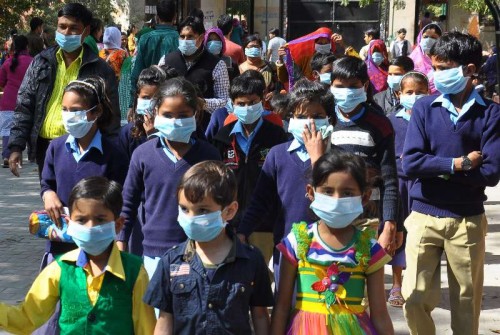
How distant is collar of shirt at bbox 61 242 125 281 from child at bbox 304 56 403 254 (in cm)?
171

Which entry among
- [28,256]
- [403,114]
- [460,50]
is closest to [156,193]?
[460,50]

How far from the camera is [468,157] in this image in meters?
5.27

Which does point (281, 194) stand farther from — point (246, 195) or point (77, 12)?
point (77, 12)

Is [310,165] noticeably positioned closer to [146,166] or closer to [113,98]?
Result: [146,166]

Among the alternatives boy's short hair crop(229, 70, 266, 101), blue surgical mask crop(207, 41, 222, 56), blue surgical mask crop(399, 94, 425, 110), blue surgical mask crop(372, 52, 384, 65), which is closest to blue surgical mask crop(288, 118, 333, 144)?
boy's short hair crop(229, 70, 266, 101)

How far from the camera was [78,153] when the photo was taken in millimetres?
5387

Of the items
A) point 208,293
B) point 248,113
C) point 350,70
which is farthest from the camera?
point 248,113

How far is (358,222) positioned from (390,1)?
2414 centimetres

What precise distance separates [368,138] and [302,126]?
0.68 meters

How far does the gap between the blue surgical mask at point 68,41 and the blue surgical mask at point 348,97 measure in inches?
79.3

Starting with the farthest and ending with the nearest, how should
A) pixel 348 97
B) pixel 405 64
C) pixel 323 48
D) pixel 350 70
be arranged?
1. pixel 323 48
2. pixel 405 64
3. pixel 350 70
4. pixel 348 97

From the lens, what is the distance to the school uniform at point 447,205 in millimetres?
5398

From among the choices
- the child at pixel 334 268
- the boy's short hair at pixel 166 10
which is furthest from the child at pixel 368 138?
the boy's short hair at pixel 166 10

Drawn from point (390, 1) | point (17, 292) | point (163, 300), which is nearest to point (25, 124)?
point (17, 292)
